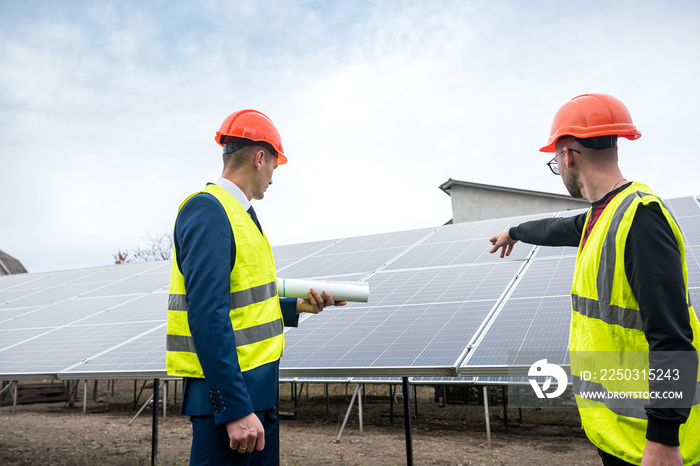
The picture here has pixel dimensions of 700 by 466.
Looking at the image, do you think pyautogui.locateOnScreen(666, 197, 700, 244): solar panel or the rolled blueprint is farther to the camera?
pyautogui.locateOnScreen(666, 197, 700, 244): solar panel

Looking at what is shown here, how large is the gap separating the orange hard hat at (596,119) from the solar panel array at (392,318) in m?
1.86

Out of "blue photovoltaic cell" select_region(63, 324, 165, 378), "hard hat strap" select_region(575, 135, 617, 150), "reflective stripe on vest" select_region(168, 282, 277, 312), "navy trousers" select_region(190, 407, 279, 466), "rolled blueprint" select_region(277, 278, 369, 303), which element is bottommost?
"navy trousers" select_region(190, 407, 279, 466)

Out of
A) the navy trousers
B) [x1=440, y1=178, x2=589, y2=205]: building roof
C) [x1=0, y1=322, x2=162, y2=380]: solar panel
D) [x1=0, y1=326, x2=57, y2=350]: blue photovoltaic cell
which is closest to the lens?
the navy trousers

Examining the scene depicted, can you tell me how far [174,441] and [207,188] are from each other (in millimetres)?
12671

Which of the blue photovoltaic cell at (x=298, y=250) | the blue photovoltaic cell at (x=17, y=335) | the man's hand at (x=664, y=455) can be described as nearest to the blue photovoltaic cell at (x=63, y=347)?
the blue photovoltaic cell at (x=17, y=335)

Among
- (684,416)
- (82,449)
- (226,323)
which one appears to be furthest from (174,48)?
(684,416)

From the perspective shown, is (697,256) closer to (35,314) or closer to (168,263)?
(35,314)

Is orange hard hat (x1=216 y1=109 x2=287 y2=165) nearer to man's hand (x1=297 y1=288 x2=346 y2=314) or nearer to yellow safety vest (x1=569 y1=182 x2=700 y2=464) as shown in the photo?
man's hand (x1=297 y1=288 x2=346 y2=314)

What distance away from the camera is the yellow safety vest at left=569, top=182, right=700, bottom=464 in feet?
7.36

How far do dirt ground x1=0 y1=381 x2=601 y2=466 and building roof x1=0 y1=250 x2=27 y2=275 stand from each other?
23.6m

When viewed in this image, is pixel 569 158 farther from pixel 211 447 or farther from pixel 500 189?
pixel 500 189

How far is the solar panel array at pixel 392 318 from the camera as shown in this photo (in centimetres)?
461

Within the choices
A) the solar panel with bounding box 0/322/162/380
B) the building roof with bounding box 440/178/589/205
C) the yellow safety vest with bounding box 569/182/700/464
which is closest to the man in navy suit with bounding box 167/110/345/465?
the yellow safety vest with bounding box 569/182/700/464

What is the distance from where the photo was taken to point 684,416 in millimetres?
2016
